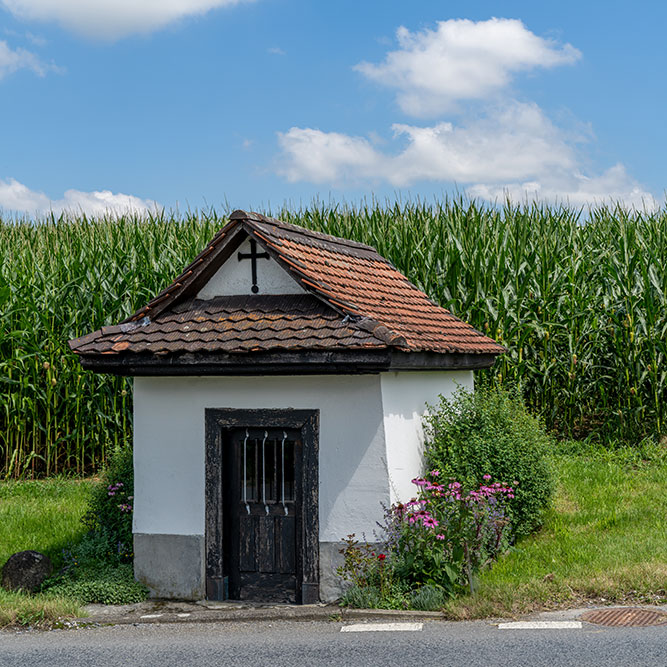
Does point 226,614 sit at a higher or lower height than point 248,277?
lower

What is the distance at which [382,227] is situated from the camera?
725 inches

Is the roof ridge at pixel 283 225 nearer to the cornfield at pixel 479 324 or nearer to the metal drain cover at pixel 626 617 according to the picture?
the cornfield at pixel 479 324

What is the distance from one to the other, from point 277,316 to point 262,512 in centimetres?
216

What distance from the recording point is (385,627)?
8695mm

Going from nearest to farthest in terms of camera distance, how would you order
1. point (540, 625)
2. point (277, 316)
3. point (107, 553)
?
point (540, 625) → point (277, 316) → point (107, 553)

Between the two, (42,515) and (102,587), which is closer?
(102,587)

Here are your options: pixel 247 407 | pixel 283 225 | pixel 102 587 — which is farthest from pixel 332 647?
pixel 283 225

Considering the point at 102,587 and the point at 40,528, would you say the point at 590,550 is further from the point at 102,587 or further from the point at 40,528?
the point at 40,528

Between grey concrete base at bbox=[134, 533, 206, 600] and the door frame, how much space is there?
0.11 meters

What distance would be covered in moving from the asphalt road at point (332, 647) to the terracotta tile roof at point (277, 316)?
109 inches

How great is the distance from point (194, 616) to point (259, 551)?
39.7 inches

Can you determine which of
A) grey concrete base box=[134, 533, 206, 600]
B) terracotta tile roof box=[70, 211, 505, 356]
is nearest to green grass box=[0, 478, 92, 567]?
grey concrete base box=[134, 533, 206, 600]

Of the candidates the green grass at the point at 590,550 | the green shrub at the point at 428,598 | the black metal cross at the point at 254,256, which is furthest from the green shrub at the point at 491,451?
the black metal cross at the point at 254,256

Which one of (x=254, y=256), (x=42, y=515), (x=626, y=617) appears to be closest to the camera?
(x=626, y=617)
